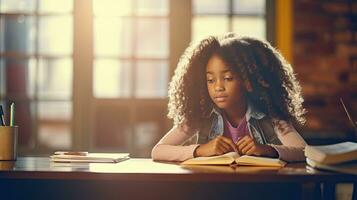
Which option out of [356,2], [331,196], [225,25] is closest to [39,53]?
[225,25]

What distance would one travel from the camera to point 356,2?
12.9 ft

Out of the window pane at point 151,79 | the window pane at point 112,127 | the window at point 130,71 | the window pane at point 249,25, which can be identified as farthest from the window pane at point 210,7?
the window pane at point 112,127

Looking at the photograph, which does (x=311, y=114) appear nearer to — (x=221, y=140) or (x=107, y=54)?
(x=107, y=54)

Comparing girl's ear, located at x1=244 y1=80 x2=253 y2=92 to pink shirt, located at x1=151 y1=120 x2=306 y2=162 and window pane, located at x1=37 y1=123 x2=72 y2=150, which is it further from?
window pane, located at x1=37 y1=123 x2=72 y2=150

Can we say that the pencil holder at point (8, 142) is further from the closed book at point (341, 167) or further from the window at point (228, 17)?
the window at point (228, 17)

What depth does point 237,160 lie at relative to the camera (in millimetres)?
1843

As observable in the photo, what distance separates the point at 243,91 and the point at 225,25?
2.02 meters

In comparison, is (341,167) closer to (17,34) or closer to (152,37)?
(152,37)

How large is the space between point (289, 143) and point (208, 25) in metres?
2.16

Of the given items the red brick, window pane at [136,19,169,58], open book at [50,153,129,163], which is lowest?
open book at [50,153,129,163]

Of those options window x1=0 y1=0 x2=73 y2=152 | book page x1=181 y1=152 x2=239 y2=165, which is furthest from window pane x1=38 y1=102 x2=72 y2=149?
book page x1=181 y1=152 x2=239 y2=165

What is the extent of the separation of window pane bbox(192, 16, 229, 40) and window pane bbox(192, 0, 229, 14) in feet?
0.13

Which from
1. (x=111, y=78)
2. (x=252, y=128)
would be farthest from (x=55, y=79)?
(x=252, y=128)

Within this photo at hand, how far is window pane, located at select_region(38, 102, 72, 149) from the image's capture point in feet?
13.5
